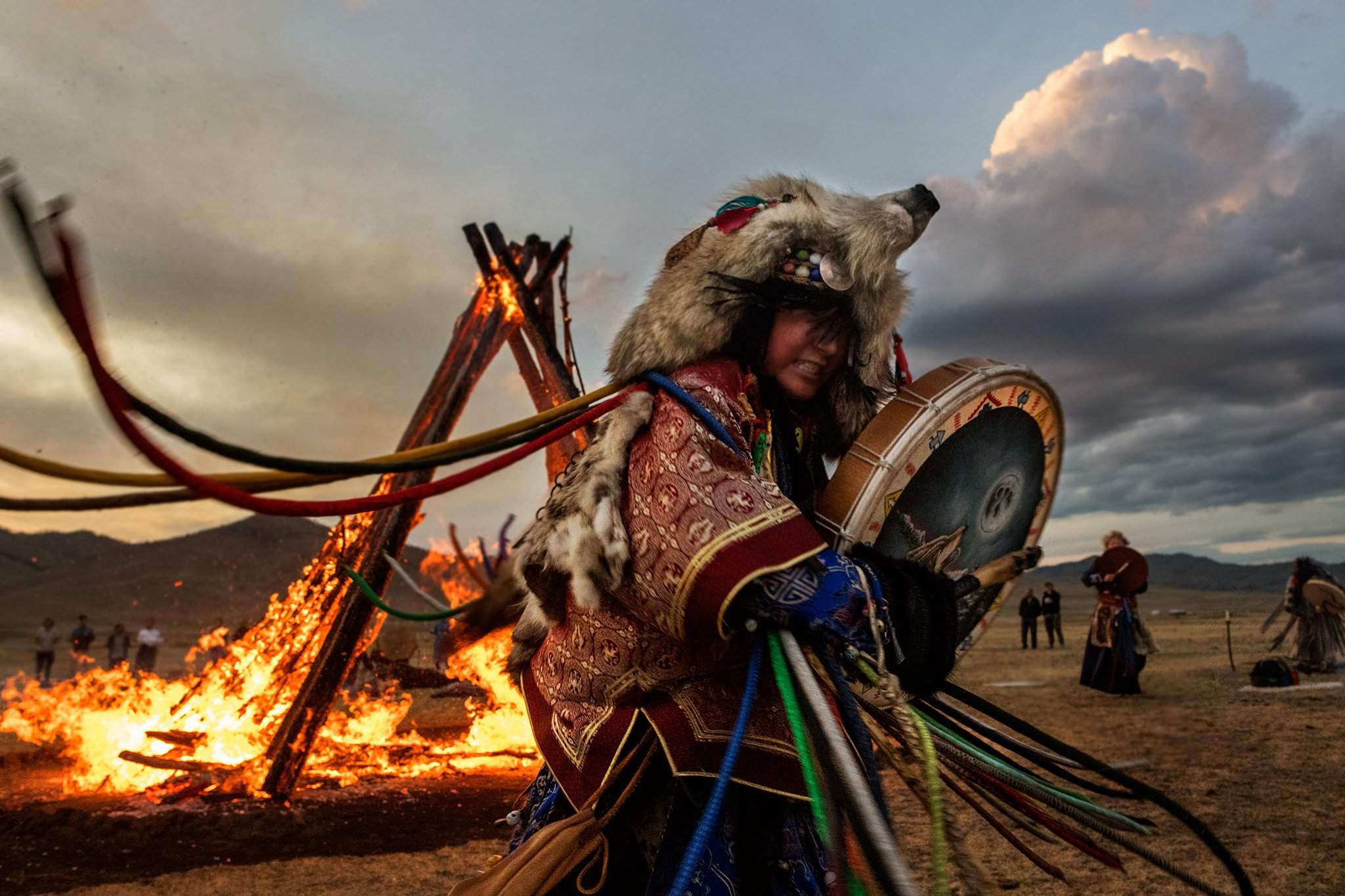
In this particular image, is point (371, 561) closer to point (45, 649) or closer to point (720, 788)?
point (720, 788)

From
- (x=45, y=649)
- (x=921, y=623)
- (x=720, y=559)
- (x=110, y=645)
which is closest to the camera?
(x=720, y=559)

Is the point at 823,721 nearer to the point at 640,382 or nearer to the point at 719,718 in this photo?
the point at 719,718

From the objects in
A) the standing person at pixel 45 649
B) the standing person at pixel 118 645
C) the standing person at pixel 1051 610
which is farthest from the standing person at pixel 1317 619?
the standing person at pixel 45 649

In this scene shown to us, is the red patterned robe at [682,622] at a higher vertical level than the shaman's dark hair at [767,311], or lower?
lower

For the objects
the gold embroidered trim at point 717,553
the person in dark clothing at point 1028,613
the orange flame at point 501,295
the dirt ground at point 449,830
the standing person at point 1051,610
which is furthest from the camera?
the standing person at point 1051,610

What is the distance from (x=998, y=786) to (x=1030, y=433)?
3.62ft

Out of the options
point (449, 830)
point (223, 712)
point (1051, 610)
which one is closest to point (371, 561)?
point (223, 712)

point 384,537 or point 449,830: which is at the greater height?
point 384,537

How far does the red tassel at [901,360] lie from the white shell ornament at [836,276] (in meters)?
0.36

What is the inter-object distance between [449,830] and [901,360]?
16.4 ft

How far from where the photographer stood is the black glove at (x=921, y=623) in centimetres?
165

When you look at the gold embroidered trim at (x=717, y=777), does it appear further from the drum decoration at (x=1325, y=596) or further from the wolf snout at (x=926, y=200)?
the drum decoration at (x=1325, y=596)

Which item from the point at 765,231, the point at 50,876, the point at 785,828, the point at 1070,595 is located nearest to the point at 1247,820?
the point at 785,828

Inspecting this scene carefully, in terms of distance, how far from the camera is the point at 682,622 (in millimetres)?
1559
